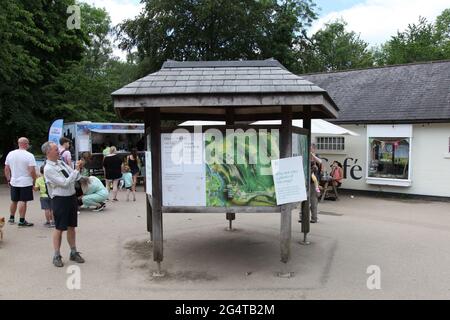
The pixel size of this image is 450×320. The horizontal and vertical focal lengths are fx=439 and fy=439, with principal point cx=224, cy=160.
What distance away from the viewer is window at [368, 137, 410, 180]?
15445 millimetres

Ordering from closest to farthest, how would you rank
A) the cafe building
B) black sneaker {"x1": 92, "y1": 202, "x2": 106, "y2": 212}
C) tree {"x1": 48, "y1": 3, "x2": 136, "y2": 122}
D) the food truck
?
black sneaker {"x1": 92, "y1": 202, "x2": 106, "y2": 212} < the cafe building < the food truck < tree {"x1": 48, "y1": 3, "x2": 136, "y2": 122}

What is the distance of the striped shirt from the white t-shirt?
3.13 metres

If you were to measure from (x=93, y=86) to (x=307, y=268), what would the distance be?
71.5ft

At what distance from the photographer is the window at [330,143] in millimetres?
16953

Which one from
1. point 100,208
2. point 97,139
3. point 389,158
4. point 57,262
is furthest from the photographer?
→ point 97,139

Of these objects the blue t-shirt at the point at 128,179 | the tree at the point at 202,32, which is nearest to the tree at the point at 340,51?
the tree at the point at 202,32

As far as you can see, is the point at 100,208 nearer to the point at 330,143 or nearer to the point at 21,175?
the point at 21,175

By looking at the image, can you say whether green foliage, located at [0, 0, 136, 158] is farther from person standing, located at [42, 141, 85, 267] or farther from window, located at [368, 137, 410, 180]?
window, located at [368, 137, 410, 180]

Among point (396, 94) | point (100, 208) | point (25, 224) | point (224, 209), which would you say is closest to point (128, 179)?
point (100, 208)

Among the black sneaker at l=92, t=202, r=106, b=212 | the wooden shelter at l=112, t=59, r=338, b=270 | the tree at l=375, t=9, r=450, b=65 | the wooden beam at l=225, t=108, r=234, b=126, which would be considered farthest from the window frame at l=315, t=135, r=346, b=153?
the tree at l=375, t=9, r=450, b=65

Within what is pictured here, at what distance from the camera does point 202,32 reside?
28.8 m

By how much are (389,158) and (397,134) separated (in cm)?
99

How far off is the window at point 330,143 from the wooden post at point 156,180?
475 inches
